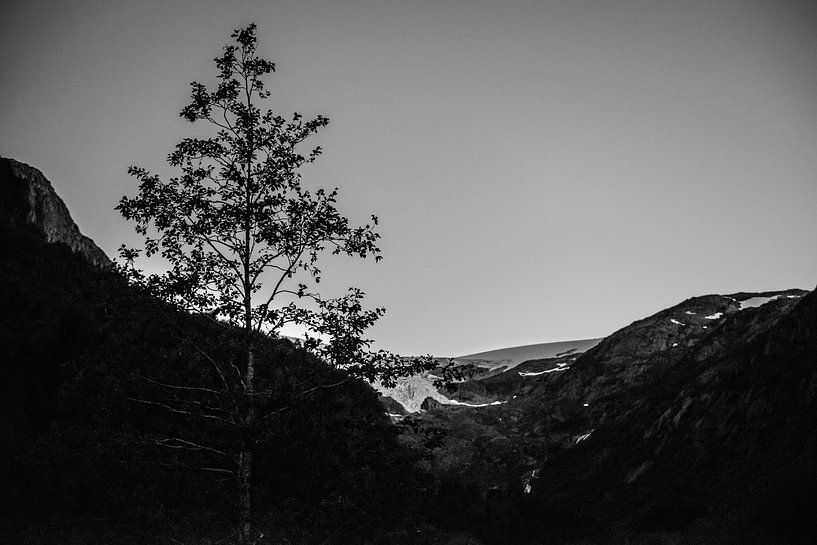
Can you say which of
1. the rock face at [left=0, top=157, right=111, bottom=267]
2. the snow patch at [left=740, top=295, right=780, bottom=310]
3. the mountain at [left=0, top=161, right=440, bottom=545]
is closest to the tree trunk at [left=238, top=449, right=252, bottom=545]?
the mountain at [left=0, top=161, right=440, bottom=545]

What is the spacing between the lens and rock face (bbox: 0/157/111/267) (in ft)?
324

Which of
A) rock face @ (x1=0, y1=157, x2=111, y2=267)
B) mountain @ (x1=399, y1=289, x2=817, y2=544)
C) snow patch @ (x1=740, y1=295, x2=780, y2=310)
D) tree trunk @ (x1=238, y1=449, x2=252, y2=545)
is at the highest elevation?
rock face @ (x1=0, y1=157, x2=111, y2=267)

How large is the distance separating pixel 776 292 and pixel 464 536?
171675 millimetres

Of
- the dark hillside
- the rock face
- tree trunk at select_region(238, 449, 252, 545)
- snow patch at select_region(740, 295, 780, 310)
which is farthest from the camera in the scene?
snow patch at select_region(740, 295, 780, 310)

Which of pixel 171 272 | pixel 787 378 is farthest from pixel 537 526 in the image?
pixel 171 272

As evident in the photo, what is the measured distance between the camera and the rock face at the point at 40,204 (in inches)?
3885

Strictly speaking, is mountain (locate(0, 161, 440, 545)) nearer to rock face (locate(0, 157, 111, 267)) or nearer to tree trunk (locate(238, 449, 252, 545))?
tree trunk (locate(238, 449, 252, 545))

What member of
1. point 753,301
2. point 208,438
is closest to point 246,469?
point 208,438

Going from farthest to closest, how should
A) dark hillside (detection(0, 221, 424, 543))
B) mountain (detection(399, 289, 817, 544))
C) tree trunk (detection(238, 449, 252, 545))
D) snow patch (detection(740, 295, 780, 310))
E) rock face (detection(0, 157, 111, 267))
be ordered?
snow patch (detection(740, 295, 780, 310)) < rock face (detection(0, 157, 111, 267)) < mountain (detection(399, 289, 817, 544)) < tree trunk (detection(238, 449, 252, 545)) < dark hillside (detection(0, 221, 424, 543))

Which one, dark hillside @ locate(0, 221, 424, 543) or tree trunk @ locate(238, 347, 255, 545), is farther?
tree trunk @ locate(238, 347, 255, 545)

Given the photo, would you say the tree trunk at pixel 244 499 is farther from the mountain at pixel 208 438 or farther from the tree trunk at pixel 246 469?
the mountain at pixel 208 438

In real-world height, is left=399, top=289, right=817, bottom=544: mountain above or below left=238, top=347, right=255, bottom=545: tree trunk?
below

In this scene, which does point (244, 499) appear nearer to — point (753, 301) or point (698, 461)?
point (698, 461)

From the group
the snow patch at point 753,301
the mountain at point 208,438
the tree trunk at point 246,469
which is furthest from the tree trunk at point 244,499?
the snow patch at point 753,301
